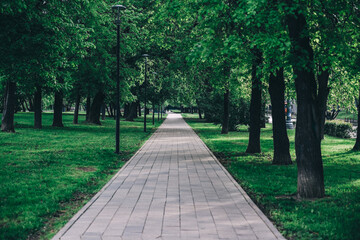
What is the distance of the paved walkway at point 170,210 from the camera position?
16.5ft

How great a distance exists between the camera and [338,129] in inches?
1066

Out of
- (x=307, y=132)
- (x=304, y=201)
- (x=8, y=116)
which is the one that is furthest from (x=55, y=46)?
(x=8, y=116)

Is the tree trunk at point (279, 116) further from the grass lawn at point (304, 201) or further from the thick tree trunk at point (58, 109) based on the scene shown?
the thick tree trunk at point (58, 109)

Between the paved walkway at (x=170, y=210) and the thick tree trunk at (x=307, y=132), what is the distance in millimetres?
1269

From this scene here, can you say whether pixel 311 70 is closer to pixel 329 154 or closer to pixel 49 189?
pixel 49 189

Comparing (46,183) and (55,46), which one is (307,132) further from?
(55,46)

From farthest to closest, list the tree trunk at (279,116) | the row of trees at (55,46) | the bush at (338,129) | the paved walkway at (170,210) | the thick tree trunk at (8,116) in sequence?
1. the bush at (338,129)
2. the thick tree trunk at (8,116)
3. the row of trees at (55,46)
4. the tree trunk at (279,116)
5. the paved walkway at (170,210)

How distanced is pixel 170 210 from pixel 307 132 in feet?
10.4

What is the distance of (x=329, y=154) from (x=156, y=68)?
68.3 ft

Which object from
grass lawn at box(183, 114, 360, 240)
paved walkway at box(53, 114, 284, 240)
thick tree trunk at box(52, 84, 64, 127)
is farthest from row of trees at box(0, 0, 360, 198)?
thick tree trunk at box(52, 84, 64, 127)

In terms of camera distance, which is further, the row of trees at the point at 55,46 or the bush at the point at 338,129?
the bush at the point at 338,129

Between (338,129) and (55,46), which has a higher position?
(55,46)

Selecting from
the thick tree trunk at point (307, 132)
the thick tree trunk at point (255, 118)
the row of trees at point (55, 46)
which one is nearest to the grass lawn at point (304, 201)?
the thick tree trunk at point (307, 132)

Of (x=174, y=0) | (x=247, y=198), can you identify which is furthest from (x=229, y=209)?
(x=174, y=0)
